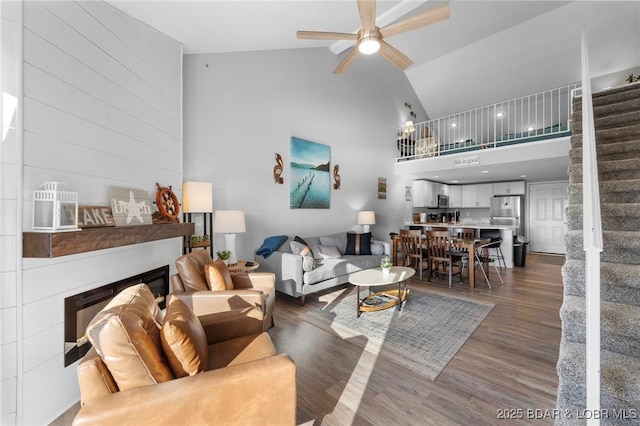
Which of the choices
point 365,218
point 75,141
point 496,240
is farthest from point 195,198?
point 496,240

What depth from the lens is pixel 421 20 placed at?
235 centimetres

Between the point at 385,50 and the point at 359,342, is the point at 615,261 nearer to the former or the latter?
the point at 359,342

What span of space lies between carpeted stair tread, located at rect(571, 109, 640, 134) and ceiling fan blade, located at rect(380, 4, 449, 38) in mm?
1872

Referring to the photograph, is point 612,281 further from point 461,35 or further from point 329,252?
point 461,35

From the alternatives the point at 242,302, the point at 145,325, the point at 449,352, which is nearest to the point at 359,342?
the point at 449,352

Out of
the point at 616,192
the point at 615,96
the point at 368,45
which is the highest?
the point at 368,45

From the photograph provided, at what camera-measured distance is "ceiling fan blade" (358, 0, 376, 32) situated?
2.13m

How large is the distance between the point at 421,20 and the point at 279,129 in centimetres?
267

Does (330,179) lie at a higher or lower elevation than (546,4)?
lower

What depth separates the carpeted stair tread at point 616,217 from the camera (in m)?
1.95

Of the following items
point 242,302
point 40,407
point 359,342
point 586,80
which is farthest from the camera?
point 359,342

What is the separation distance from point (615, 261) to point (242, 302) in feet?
8.85

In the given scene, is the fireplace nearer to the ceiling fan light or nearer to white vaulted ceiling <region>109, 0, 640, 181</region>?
white vaulted ceiling <region>109, 0, 640, 181</region>

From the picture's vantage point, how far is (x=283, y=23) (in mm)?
3564
